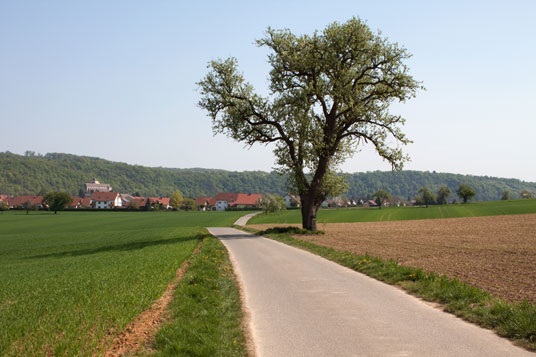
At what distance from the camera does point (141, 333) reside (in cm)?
790

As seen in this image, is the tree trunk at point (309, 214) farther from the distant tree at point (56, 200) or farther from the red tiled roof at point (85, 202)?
the red tiled roof at point (85, 202)

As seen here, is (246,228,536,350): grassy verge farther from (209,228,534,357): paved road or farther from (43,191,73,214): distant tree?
(43,191,73,214): distant tree

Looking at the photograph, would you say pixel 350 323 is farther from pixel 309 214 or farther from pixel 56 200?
pixel 56 200

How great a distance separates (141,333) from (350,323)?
3784mm

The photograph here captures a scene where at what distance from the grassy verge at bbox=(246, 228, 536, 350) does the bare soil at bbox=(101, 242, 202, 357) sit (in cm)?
593

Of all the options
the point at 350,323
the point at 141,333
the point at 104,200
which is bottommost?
the point at 141,333

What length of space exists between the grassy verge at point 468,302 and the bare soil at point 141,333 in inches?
233

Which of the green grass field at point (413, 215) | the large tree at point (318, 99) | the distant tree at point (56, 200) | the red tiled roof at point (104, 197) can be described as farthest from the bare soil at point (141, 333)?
the red tiled roof at point (104, 197)

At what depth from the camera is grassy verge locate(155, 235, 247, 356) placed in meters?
6.95

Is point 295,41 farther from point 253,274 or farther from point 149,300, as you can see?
point 149,300

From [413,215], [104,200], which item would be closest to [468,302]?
[413,215]

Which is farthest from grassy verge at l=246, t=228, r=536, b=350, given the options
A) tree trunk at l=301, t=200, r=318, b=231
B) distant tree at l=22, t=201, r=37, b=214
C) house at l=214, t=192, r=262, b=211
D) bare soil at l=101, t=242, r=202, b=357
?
house at l=214, t=192, r=262, b=211

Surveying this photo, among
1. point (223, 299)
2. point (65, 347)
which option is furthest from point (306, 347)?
point (223, 299)

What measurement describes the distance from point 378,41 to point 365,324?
27.4m
